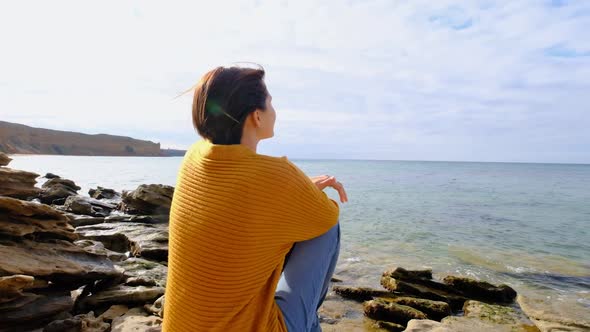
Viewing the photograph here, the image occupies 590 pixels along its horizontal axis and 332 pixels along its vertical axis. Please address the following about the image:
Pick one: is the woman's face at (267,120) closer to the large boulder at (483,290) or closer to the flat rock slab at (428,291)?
the flat rock slab at (428,291)

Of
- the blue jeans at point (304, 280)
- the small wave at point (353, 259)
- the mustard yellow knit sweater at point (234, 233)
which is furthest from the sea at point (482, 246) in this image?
the mustard yellow knit sweater at point (234, 233)

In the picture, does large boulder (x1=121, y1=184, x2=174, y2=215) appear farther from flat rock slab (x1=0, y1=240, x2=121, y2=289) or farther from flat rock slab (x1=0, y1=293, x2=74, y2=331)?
flat rock slab (x1=0, y1=293, x2=74, y2=331)

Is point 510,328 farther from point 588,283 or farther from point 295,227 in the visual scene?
point 295,227

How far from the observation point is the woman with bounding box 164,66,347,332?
2072mm

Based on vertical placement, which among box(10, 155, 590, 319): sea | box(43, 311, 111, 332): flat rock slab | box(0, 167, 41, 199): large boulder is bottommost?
box(10, 155, 590, 319): sea

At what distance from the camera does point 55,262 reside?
4.73m

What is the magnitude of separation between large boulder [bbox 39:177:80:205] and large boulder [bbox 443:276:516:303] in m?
15.5

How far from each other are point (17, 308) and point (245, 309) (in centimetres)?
316

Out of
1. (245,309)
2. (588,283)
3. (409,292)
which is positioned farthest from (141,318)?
(588,283)

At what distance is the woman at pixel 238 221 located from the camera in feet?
6.80

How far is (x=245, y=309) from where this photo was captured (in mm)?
2156

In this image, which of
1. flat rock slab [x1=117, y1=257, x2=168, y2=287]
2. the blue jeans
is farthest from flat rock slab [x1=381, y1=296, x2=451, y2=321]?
the blue jeans

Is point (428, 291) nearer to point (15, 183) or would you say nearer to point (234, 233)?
point (234, 233)

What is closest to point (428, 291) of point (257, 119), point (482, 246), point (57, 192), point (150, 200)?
point (257, 119)
